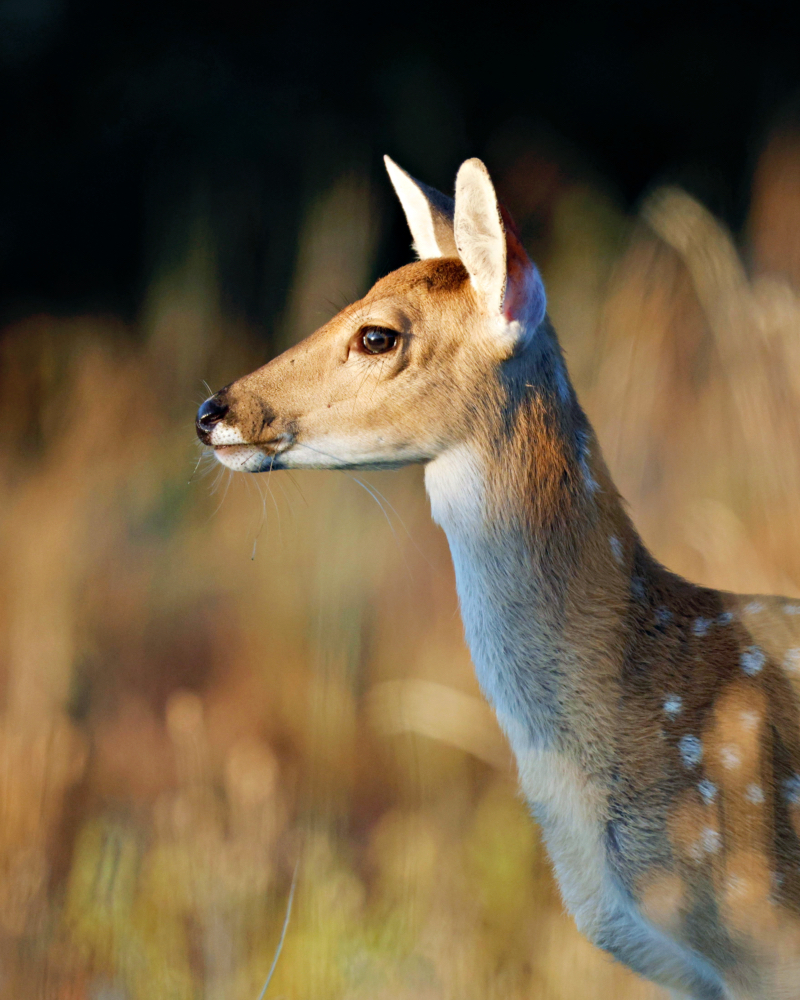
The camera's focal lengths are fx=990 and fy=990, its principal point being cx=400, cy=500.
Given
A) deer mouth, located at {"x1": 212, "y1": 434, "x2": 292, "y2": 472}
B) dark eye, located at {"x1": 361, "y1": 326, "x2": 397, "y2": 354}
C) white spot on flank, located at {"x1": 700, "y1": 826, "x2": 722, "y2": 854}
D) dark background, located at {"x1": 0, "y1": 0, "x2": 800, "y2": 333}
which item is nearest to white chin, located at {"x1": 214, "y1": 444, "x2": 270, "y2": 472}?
deer mouth, located at {"x1": 212, "y1": 434, "x2": 292, "y2": 472}

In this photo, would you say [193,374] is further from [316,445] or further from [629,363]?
[629,363]

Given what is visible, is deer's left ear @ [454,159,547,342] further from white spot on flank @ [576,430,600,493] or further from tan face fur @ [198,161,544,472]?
white spot on flank @ [576,430,600,493]

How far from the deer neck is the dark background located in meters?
1.90

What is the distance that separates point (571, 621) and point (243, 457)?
64 centimetres

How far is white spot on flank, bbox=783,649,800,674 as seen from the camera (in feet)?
5.31

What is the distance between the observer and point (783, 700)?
1586 millimetres

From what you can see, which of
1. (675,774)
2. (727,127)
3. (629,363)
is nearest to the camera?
(675,774)

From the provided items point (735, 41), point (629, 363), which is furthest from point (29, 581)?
point (735, 41)

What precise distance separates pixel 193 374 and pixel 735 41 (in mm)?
2256

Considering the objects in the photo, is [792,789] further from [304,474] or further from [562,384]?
[304,474]

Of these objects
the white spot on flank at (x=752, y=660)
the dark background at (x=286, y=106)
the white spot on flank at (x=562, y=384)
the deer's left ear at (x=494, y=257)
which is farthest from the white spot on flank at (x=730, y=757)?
the dark background at (x=286, y=106)

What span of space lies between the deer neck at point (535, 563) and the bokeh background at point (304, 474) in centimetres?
22

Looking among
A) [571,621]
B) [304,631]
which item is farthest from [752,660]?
[304,631]

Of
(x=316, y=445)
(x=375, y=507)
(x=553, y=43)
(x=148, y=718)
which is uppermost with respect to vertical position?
(x=553, y=43)
